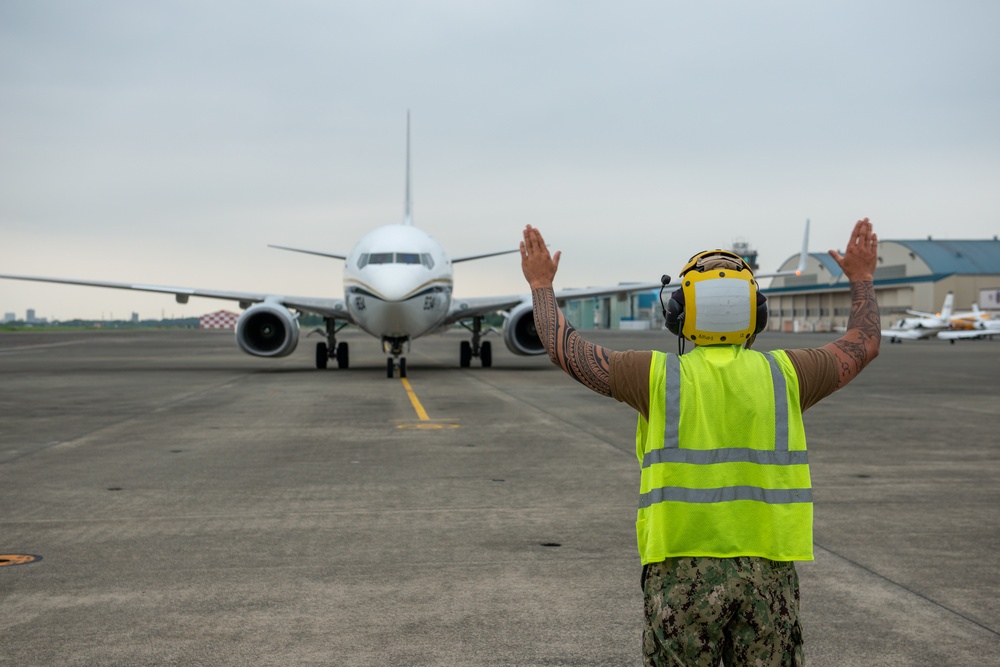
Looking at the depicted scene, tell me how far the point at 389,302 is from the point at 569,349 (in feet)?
64.5

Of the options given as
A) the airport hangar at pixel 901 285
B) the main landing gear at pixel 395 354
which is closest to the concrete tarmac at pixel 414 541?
the main landing gear at pixel 395 354

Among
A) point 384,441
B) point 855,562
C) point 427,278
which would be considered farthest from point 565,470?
point 427,278

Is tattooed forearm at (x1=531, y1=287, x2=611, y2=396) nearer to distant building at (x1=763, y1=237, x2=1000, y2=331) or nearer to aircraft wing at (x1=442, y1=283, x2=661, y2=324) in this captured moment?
aircraft wing at (x1=442, y1=283, x2=661, y2=324)

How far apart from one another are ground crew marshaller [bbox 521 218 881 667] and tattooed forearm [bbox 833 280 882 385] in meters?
0.17

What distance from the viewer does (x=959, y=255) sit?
89812 millimetres

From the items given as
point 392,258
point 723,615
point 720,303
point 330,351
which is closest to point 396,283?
point 392,258

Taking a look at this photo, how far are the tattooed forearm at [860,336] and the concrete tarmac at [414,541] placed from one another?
179 cm

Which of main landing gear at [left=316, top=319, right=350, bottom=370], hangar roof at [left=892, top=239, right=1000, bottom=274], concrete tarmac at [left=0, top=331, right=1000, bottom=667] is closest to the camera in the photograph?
concrete tarmac at [left=0, top=331, right=1000, bottom=667]

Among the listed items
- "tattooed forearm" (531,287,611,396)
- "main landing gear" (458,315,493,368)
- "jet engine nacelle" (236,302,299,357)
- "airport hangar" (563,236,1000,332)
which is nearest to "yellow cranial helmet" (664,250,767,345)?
"tattooed forearm" (531,287,611,396)

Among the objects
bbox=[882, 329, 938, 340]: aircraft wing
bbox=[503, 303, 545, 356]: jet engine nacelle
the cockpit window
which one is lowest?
bbox=[503, 303, 545, 356]: jet engine nacelle

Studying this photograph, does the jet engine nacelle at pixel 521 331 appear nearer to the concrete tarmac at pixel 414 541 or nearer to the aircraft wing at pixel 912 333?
the concrete tarmac at pixel 414 541

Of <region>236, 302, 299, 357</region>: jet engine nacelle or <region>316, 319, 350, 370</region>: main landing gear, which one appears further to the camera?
<region>316, 319, 350, 370</region>: main landing gear

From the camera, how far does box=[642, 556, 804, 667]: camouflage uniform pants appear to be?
2789 millimetres

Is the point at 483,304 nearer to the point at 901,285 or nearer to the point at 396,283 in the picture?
the point at 396,283
